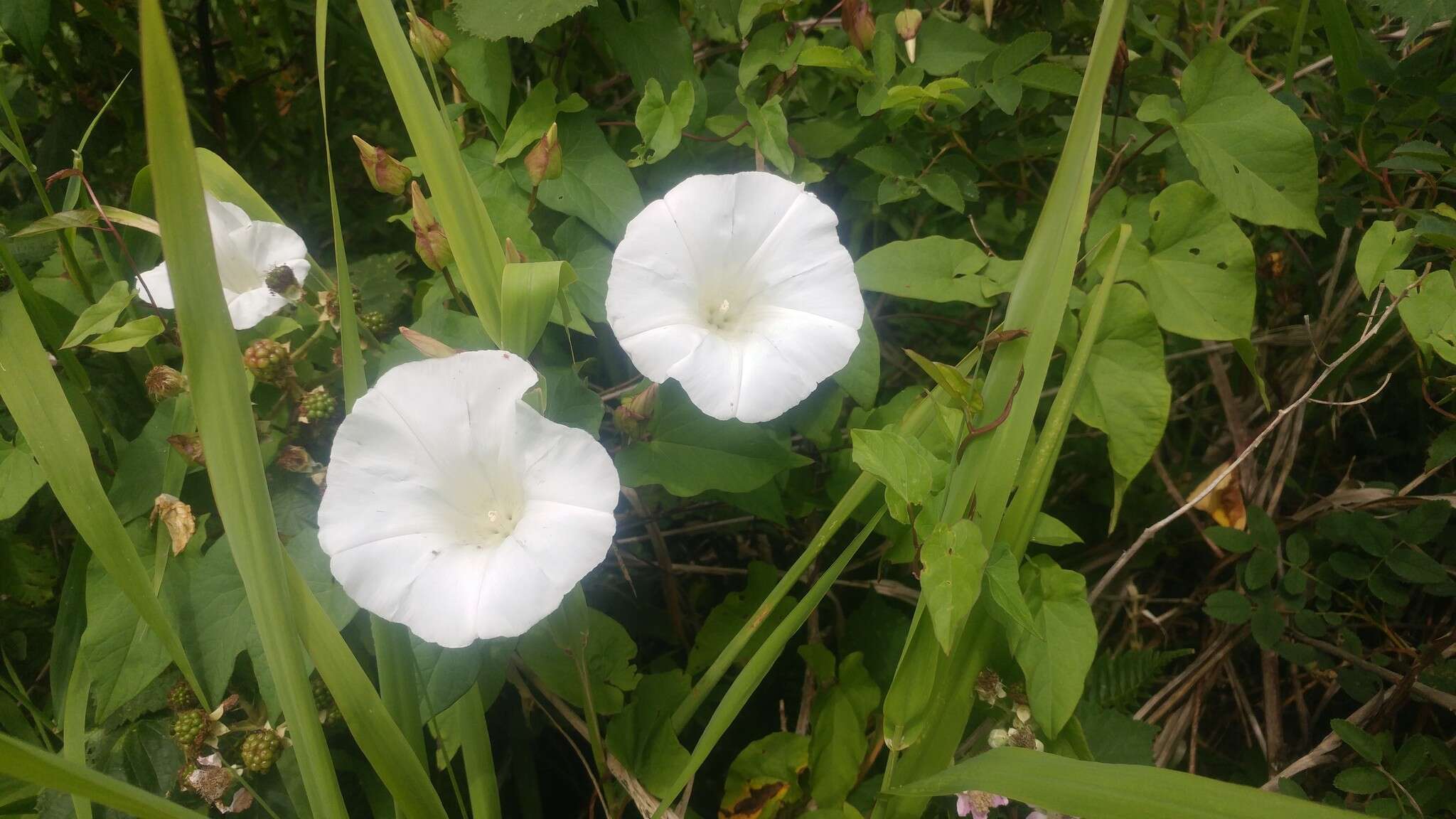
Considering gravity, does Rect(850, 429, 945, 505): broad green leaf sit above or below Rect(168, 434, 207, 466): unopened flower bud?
below

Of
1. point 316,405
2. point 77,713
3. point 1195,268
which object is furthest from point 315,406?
point 1195,268

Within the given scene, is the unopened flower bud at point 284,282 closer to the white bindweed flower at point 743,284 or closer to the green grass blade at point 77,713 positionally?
the white bindweed flower at point 743,284

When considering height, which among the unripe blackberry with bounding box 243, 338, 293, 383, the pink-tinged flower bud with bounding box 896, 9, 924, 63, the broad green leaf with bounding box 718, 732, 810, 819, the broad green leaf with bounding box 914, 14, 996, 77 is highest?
the pink-tinged flower bud with bounding box 896, 9, 924, 63

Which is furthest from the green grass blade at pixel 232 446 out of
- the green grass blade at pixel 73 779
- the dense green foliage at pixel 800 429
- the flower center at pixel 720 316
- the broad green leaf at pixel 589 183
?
the flower center at pixel 720 316

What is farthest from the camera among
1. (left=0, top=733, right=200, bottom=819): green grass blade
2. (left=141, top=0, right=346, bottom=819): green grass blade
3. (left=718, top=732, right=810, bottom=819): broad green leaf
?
(left=718, top=732, right=810, bottom=819): broad green leaf

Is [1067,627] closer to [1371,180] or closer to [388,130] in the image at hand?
[1371,180]

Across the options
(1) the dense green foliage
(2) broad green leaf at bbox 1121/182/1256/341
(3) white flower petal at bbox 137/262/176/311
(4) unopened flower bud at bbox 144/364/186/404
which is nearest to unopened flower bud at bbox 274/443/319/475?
(1) the dense green foliage

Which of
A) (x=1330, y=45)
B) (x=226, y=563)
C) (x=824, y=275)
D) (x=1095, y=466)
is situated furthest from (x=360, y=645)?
(x=1330, y=45)

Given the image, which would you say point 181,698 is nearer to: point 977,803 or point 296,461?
point 296,461

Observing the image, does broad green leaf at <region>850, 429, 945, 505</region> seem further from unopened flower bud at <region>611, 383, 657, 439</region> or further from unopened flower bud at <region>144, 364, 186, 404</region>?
unopened flower bud at <region>144, 364, 186, 404</region>
